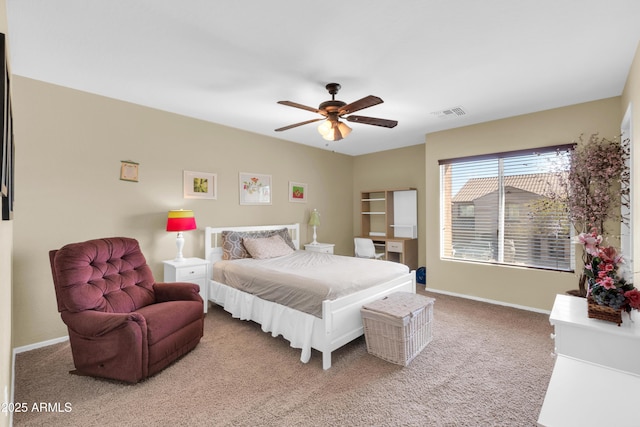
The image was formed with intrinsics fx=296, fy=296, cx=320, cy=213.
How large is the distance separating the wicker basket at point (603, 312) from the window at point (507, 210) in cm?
229

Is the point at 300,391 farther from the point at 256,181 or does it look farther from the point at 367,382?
the point at 256,181

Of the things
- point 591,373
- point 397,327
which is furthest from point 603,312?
point 397,327

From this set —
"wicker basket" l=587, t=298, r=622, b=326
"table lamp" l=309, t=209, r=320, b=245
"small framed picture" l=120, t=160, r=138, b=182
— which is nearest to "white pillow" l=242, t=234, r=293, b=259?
"table lamp" l=309, t=209, r=320, b=245

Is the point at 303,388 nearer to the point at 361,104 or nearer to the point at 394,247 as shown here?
the point at 361,104

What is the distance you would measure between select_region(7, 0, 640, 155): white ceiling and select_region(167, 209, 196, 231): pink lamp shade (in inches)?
51.9

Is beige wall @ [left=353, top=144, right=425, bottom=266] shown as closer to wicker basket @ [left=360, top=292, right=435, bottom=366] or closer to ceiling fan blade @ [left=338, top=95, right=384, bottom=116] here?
wicker basket @ [left=360, top=292, right=435, bottom=366]

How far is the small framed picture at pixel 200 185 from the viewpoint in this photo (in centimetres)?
398

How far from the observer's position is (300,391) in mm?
2182

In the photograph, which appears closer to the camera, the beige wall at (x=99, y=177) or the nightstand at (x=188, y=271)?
the beige wall at (x=99, y=177)

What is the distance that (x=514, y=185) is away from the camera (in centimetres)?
407

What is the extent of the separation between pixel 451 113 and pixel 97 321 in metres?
4.27

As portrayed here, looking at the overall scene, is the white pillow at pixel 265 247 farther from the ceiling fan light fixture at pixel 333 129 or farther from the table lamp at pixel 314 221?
the ceiling fan light fixture at pixel 333 129

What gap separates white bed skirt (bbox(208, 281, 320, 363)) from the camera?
2572 millimetres

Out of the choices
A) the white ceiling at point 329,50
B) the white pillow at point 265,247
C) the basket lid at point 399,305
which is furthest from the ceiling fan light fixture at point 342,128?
the white pillow at point 265,247
